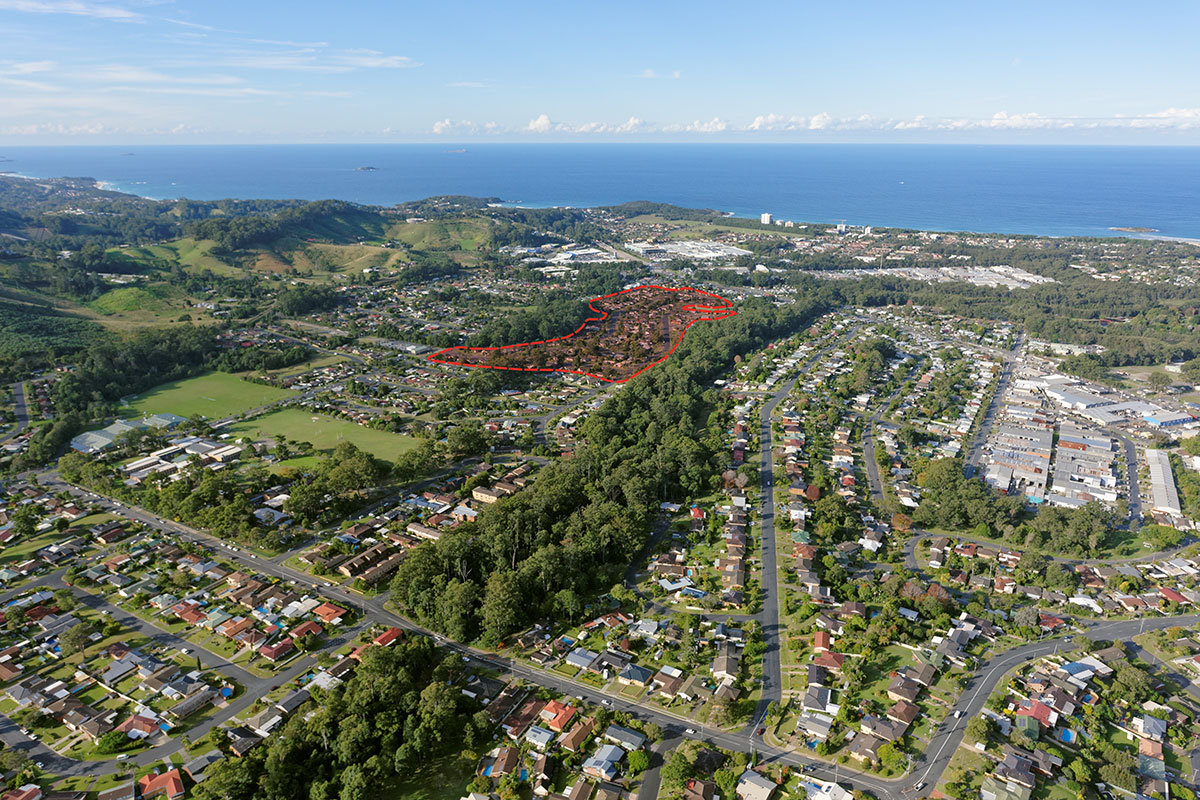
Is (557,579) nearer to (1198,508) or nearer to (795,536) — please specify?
(795,536)

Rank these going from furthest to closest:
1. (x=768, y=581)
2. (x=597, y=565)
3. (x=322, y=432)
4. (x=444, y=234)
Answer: (x=444, y=234) → (x=322, y=432) → (x=597, y=565) → (x=768, y=581)

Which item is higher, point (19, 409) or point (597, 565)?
point (19, 409)

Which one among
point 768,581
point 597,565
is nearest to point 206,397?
point 597,565

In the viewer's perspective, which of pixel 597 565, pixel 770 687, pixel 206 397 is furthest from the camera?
pixel 206 397

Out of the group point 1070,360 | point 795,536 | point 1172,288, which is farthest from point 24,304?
point 1172,288

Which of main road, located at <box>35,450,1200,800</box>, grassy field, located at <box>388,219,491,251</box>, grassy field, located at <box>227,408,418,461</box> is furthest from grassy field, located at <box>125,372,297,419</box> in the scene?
grassy field, located at <box>388,219,491,251</box>

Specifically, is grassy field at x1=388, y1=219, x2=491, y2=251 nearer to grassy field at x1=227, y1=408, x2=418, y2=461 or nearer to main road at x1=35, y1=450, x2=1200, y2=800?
grassy field at x1=227, y1=408, x2=418, y2=461

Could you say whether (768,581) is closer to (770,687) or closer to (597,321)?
(770,687)
